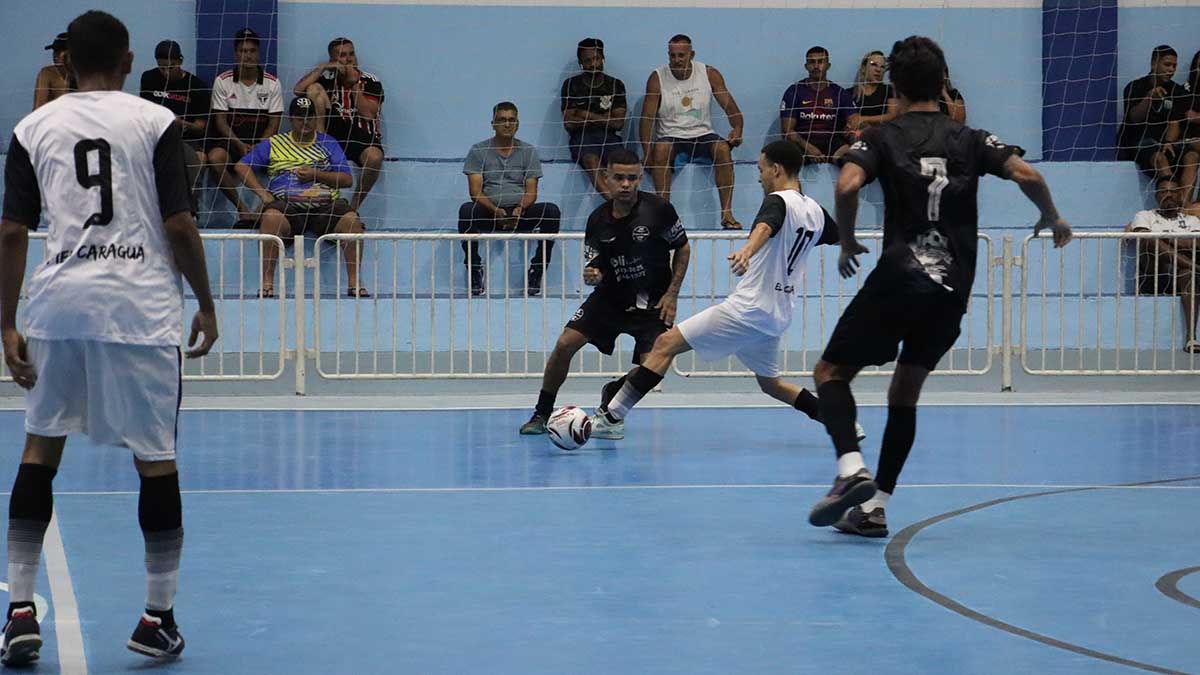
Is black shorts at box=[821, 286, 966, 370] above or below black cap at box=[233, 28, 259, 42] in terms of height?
below

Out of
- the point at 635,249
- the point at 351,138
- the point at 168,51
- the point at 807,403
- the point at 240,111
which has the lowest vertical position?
the point at 807,403

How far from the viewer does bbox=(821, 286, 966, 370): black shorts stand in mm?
5836

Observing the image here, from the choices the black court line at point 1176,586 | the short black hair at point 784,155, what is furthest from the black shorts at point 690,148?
the black court line at point 1176,586

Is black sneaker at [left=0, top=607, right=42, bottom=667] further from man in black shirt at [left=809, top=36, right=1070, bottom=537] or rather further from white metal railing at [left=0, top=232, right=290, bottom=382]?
white metal railing at [left=0, top=232, right=290, bottom=382]

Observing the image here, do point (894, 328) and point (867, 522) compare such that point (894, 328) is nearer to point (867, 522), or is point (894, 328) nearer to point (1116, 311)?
Result: point (867, 522)

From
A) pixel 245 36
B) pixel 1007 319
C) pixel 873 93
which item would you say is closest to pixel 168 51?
pixel 245 36

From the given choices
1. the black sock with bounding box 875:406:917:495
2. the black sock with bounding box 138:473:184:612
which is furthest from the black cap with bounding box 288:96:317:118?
the black sock with bounding box 138:473:184:612

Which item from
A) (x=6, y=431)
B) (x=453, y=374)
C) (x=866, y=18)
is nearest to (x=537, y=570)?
(x=6, y=431)

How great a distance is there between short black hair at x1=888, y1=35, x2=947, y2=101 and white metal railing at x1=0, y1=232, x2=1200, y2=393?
653 centimetres

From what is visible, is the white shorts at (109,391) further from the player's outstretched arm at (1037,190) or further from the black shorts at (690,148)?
the black shorts at (690,148)

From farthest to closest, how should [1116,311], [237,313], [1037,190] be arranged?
[237,313] → [1116,311] → [1037,190]

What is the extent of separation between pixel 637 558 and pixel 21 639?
2343 millimetres

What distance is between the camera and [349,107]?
A: 15.5 m

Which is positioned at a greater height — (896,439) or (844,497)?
(896,439)
